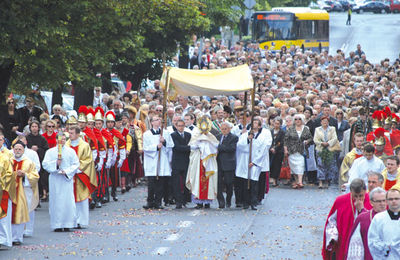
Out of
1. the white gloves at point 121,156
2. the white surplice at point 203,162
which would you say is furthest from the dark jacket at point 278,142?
the white gloves at point 121,156

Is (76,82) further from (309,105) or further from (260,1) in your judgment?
(260,1)

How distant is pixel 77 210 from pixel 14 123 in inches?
214

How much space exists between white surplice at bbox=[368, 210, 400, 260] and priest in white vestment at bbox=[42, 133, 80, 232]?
748 centimetres

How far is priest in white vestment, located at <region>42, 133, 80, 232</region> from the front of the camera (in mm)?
15617

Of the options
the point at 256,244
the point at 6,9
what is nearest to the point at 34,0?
the point at 6,9

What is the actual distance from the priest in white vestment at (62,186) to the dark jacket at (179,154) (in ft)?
10.3

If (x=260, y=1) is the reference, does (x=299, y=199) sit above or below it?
below

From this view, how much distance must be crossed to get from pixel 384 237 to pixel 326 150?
13.6m

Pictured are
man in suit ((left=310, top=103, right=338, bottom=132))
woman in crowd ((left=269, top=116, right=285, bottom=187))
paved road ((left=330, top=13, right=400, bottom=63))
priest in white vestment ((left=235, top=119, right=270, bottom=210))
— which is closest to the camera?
priest in white vestment ((left=235, top=119, right=270, bottom=210))

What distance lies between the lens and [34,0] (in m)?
17.8

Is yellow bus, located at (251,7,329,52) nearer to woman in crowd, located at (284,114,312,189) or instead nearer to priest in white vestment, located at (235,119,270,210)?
woman in crowd, located at (284,114,312,189)

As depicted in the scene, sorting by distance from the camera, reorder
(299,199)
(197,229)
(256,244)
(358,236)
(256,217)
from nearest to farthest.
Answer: (358,236), (256,244), (197,229), (256,217), (299,199)

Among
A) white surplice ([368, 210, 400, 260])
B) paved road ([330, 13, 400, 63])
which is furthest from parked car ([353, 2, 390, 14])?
white surplice ([368, 210, 400, 260])

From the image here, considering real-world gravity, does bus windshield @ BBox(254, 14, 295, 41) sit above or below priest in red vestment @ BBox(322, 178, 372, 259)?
above
